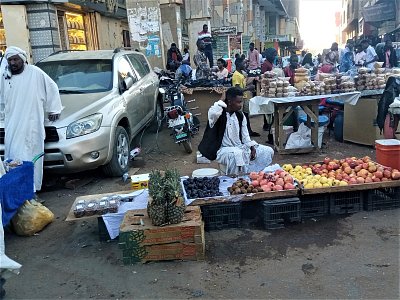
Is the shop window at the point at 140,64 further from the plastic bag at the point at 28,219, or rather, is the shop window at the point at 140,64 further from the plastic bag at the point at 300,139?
the plastic bag at the point at 28,219

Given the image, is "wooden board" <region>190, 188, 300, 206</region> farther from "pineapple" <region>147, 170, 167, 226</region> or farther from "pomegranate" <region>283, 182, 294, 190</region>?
"pineapple" <region>147, 170, 167, 226</region>

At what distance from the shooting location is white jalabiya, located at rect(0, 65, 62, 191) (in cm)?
591

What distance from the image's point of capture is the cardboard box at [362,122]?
7.76 metres

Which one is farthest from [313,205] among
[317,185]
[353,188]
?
[353,188]

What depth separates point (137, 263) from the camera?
13.1 ft

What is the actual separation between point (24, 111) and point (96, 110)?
1.04m

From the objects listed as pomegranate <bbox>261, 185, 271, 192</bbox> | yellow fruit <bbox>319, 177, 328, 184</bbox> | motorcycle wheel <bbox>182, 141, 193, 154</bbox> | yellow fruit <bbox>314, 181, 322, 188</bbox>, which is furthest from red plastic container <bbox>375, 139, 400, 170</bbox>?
motorcycle wheel <bbox>182, 141, 193, 154</bbox>

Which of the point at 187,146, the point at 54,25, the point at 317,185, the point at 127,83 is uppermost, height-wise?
the point at 54,25

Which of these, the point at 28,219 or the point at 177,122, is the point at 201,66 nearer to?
the point at 177,122

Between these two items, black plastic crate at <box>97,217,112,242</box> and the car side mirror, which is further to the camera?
the car side mirror

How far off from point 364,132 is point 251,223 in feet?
14.1

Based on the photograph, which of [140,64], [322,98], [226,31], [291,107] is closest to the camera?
[322,98]

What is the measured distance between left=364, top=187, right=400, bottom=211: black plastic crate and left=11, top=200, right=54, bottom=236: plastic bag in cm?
403

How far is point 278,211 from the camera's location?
462 cm
